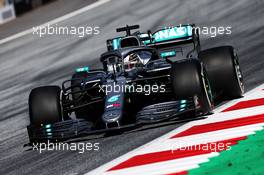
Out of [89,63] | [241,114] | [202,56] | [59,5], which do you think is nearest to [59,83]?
[89,63]

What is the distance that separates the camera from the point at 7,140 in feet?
35.4

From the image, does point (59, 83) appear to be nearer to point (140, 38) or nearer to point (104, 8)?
A: point (140, 38)

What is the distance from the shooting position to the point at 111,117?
880 cm
